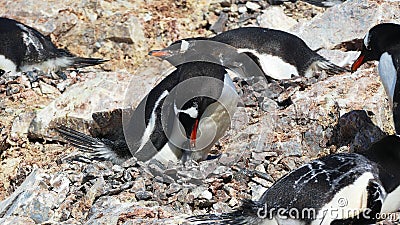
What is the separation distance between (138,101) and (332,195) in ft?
8.13

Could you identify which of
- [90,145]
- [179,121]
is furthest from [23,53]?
[179,121]

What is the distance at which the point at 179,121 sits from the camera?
16.4 feet

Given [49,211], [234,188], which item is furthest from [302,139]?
[49,211]

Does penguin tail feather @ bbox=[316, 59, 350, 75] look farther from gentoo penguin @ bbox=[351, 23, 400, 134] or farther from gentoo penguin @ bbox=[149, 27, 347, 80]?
gentoo penguin @ bbox=[351, 23, 400, 134]

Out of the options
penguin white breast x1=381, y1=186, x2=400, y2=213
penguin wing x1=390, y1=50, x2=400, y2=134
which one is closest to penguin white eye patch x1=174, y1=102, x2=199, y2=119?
penguin wing x1=390, y1=50, x2=400, y2=134

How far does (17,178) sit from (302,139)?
6.57 ft

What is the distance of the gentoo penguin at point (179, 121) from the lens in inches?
196

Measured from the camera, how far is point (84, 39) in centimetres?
833

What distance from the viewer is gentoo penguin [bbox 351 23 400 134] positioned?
4.93 metres

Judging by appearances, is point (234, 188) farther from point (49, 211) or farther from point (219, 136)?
point (49, 211)

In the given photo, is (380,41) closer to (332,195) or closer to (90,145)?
(332,195)
